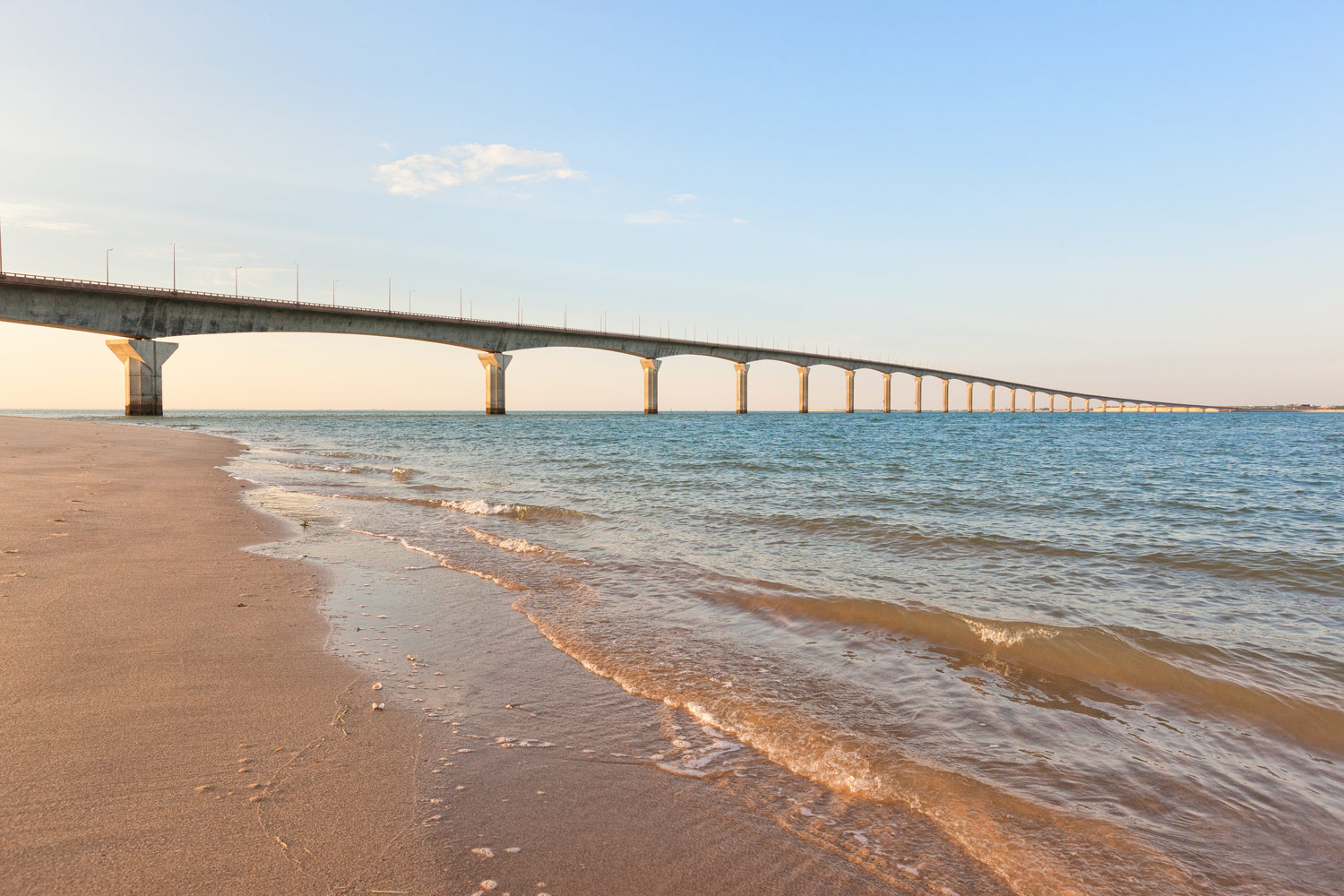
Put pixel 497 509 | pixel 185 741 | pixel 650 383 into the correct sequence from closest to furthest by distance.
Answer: pixel 185 741 → pixel 497 509 → pixel 650 383

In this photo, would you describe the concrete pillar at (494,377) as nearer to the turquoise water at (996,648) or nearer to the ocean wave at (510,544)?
the turquoise water at (996,648)

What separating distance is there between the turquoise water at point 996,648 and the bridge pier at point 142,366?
190ft

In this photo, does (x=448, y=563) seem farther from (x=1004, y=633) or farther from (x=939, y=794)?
(x=939, y=794)

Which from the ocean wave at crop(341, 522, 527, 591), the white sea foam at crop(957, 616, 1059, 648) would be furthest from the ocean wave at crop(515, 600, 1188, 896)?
the ocean wave at crop(341, 522, 527, 591)

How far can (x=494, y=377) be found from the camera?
280 feet

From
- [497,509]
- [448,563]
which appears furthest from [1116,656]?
[497,509]

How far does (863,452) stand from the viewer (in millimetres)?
30625

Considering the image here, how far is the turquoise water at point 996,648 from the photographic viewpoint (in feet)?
10.2

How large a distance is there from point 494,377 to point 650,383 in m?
25.5

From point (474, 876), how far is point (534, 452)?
28079 millimetres

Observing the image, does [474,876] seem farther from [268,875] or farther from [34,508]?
[34,508]

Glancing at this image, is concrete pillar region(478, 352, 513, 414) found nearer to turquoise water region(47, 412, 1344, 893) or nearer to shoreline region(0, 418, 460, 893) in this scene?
turquoise water region(47, 412, 1344, 893)

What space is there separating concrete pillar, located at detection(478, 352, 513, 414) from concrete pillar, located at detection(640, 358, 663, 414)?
2280 cm

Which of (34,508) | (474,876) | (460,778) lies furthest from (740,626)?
(34,508)
